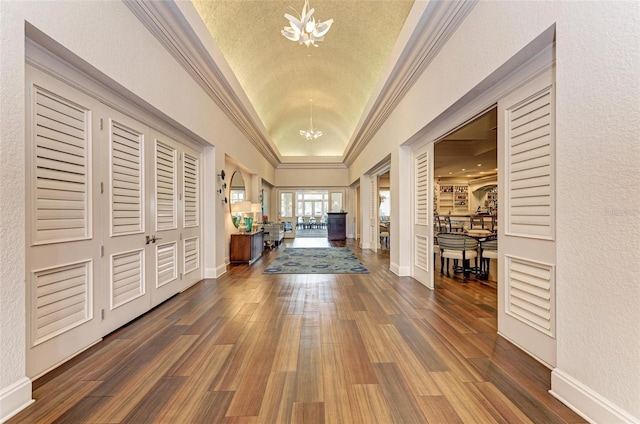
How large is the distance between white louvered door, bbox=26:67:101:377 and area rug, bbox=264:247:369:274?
306cm

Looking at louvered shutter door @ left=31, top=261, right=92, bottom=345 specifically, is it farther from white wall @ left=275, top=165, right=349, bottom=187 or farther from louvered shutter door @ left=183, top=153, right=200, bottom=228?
white wall @ left=275, top=165, right=349, bottom=187

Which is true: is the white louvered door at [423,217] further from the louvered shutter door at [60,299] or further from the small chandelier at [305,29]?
the louvered shutter door at [60,299]

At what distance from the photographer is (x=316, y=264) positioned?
19.1 feet

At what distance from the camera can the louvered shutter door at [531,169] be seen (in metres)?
1.99

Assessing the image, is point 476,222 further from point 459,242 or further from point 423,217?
point 423,217

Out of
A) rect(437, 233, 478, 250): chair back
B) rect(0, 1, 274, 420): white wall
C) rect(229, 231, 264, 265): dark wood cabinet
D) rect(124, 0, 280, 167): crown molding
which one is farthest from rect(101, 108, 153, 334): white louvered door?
rect(437, 233, 478, 250): chair back

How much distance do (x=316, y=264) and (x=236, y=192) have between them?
266 cm

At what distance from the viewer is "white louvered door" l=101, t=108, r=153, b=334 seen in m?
2.48

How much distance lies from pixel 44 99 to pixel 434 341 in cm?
358

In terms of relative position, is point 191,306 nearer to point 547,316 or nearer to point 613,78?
point 547,316

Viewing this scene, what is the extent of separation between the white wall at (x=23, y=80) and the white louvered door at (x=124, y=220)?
17.0 inches

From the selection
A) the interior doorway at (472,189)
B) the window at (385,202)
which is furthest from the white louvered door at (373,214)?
the window at (385,202)

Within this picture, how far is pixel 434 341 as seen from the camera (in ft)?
7.70

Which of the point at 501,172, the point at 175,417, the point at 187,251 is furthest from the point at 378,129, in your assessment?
the point at 175,417
